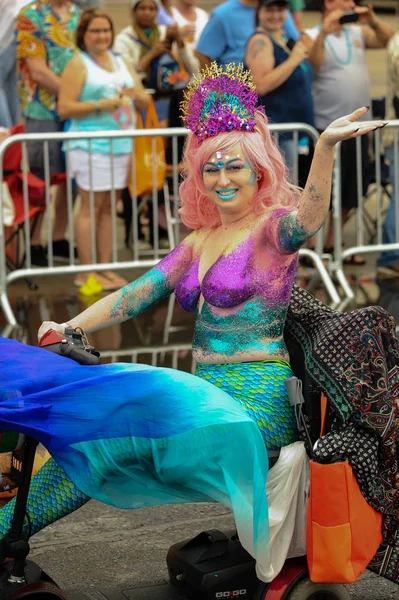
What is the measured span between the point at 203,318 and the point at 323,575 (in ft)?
2.92

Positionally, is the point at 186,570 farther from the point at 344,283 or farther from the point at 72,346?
the point at 344,283

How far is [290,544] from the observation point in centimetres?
365

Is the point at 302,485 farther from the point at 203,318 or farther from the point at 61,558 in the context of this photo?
the point at 61,558

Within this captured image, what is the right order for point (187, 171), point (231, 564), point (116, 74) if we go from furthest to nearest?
point (116, 74)
point (187, 171)
point (231, 564)

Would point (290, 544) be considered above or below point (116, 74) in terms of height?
below

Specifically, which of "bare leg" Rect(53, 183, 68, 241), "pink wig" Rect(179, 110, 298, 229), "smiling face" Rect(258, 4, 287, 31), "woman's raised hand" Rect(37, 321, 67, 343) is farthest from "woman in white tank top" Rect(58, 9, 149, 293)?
"woman's raised hand" Rect(37, 321, 67, 343)

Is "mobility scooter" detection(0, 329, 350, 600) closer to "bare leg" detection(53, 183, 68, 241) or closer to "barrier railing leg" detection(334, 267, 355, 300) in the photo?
"barrier railing leg" detection(334, 267, 355, 300)

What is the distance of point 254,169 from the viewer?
12.6ft

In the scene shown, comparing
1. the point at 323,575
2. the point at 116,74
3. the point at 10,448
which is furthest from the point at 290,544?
the point at 116,74

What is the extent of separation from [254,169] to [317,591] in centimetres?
135

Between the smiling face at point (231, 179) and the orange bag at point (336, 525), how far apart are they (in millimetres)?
889

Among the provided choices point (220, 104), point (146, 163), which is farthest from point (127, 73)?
point (220, 104)

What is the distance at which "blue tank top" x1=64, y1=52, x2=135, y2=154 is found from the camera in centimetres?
806

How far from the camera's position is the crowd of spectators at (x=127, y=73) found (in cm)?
811
